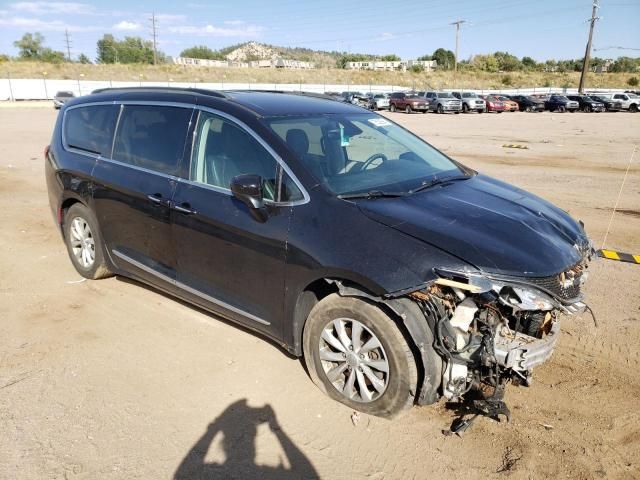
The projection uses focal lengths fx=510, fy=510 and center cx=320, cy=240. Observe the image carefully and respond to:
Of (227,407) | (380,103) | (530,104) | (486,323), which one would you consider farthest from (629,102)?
(227,407)

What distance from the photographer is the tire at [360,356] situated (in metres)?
2.97

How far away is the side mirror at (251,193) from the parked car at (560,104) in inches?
1791

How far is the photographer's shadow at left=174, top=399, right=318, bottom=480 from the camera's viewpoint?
2.75 metres

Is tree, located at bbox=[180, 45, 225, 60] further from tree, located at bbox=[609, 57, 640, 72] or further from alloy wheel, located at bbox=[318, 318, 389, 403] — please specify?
alloy wheel, located at bbox=[318, 318, 389, 403]

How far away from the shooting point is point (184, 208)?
12.6 feet

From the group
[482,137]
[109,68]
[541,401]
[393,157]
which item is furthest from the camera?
[109,68]

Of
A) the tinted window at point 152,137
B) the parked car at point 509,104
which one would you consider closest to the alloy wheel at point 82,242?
the tinted window at point 152,137

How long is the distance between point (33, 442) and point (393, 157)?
10.3 feet

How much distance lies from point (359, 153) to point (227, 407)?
82.5 inches

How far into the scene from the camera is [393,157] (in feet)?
13.5

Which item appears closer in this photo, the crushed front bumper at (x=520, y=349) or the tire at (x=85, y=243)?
the crushed front bumper at (x=520, y=349)

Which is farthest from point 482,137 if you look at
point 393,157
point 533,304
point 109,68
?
point 109,68

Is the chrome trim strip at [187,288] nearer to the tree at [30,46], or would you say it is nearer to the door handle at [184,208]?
the door handle at [184,208]

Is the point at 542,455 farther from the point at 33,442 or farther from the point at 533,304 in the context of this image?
the point at 33,442
